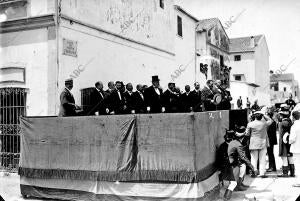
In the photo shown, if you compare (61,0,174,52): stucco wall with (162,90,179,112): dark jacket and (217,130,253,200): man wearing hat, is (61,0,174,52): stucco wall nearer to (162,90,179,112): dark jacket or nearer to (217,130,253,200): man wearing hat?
(162,90,179,112): dark jacket

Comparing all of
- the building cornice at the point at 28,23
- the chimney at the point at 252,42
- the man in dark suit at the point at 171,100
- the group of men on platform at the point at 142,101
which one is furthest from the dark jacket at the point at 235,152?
the chimney at the point at 252,42

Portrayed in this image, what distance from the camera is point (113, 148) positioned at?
7.29 metres

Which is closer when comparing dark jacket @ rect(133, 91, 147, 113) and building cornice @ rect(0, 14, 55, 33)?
dark jacket @ rect(133, 91, 147, 113)

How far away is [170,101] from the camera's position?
34.3 feet

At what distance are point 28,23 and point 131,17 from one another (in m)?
5.11

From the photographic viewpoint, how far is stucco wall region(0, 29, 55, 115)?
10.6 m

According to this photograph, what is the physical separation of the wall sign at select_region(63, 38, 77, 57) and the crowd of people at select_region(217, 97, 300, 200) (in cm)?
554

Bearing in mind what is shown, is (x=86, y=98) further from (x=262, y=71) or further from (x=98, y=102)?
(x=262, y=71)

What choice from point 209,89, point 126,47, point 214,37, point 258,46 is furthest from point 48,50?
point 258,46

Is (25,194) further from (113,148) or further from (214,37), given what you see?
(214,37)

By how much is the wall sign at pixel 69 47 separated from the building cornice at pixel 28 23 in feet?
2.25

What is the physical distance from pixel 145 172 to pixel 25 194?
309 cm

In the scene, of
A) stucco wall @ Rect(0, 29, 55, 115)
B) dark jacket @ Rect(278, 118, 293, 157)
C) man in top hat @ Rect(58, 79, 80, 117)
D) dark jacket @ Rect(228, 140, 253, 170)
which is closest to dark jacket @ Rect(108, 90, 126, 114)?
man in top hat @ Rect(58, 79, 80, 117)

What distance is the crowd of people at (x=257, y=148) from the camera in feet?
25.8
